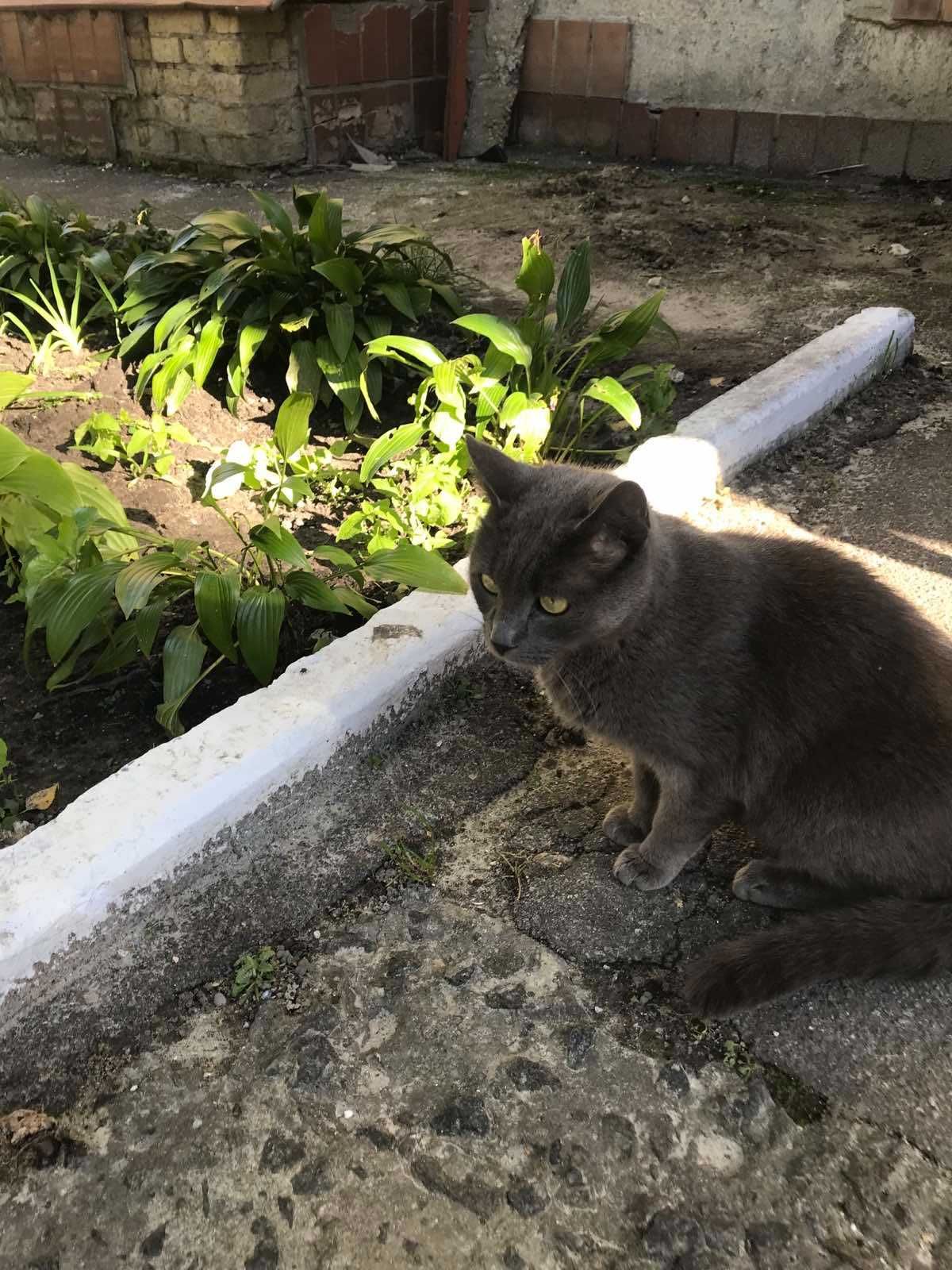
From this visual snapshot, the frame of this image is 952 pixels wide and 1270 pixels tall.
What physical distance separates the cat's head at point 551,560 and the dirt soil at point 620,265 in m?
0.82

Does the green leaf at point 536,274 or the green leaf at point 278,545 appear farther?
the green leaf at point 536,274

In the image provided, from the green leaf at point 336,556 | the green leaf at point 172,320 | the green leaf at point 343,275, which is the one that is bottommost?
the green leaf at point 336,556

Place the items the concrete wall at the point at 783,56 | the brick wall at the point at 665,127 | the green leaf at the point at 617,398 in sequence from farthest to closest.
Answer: the brick wall at the point at 665,127 → the concrete wall at the point at 783,56 → the green leaf at the point at 617,398

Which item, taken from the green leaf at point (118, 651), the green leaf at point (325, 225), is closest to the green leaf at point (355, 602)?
the green leaf at point (118, 651)

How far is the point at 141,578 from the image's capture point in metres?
2.10

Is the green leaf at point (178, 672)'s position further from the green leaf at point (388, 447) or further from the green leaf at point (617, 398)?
the green leaf at point (617, 398)

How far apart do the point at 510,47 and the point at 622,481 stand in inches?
265

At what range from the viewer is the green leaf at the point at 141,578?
2.04 m

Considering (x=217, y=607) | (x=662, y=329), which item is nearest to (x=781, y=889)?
(x=217, y=607)

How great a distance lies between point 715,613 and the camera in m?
1.79

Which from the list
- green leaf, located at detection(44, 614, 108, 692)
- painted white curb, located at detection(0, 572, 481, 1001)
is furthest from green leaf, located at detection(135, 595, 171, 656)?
painted white curb, located at detection(0, 572, 481, 1001)

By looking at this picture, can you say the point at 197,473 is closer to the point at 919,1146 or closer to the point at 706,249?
the point at 919,1146

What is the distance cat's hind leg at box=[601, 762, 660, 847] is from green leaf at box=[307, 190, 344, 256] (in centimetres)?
250

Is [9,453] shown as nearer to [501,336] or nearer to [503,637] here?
[503,637]
